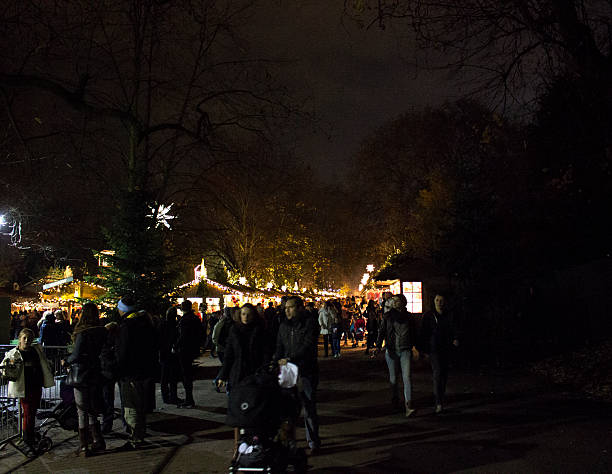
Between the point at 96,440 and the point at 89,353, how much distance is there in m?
1.11

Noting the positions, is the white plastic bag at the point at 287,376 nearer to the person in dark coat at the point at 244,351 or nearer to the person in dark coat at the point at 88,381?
the person in dark coat at the point at 244,351

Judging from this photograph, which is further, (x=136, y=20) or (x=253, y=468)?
(x=136, y=20)

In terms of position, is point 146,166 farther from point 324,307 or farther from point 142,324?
point 142,324

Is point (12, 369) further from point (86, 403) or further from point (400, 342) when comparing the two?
point (400, 342)

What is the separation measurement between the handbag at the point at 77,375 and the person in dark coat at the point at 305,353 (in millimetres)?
2495

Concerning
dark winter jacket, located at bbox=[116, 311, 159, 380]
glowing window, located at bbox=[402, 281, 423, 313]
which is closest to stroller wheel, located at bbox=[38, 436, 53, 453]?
dark winter jacket, located at bbox=[116, 311, 159, 380]

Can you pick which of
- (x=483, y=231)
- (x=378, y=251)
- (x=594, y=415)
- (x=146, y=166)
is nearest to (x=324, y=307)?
(x=483, y=231)

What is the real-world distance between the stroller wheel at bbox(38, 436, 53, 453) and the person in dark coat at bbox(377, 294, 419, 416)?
5159 mm

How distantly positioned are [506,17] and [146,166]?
1125 cm

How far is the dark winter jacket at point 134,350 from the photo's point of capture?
814cm

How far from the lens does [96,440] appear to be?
7.93 m

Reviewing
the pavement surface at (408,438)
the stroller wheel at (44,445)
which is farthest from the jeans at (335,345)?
the stroller wheel at (44,445)

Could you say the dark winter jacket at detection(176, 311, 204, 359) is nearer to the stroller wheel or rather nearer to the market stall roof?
the stroller wheel

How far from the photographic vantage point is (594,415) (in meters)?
9.27
